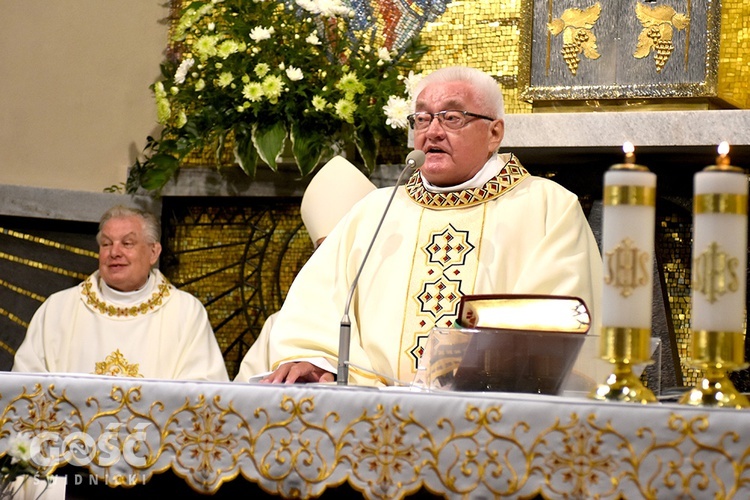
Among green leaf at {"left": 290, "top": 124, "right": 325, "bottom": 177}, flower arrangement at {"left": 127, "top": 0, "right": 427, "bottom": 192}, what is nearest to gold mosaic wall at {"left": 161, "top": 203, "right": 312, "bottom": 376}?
flower arrangement at {"left": 127, "top": 0, "right": 427, "bottom": 192}

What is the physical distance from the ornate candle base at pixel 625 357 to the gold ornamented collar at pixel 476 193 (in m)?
2.20

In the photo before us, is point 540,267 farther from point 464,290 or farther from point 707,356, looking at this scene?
point 707,356

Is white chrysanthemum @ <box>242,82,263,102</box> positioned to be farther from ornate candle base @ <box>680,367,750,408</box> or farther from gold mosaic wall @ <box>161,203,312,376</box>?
ornate candle base @ <box>680,367,750,408</box>

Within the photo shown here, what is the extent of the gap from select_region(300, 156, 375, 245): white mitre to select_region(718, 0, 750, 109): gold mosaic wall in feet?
5.35

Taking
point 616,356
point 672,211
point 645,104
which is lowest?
point 616,356

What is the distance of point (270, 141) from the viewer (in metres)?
6.09

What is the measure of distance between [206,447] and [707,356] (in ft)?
3.05

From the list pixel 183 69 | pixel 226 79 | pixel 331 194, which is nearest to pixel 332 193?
pixel 331 194

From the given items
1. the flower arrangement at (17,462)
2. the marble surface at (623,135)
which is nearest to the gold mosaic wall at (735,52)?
the marble surface at (623,135)

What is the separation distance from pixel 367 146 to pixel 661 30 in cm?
160

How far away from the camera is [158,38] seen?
7156 millimetres

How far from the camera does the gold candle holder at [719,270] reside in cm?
215

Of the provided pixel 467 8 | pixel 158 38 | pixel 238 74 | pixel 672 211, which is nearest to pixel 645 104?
pixel 672 211

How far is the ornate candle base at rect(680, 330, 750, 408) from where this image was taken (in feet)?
7.04
